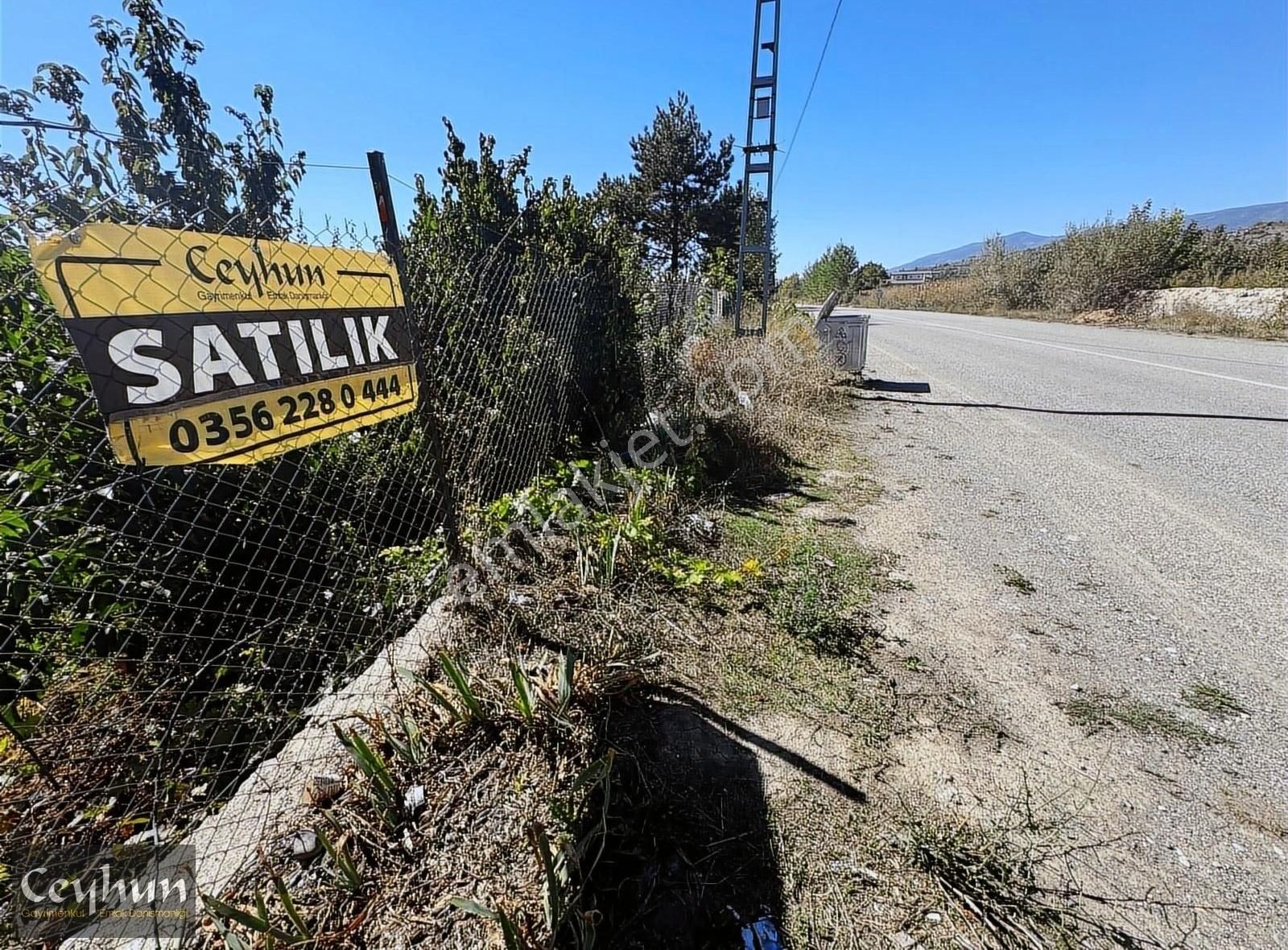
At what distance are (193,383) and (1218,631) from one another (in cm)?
463

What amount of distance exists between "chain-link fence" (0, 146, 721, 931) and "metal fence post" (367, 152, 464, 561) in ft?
0.05

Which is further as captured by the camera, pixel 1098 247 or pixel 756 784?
pixel 1098 247

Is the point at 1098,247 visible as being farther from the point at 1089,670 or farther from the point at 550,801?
the point at 550,801

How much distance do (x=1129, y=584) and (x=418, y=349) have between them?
14.0 ft

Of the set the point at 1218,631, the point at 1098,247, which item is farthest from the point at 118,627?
the point at 1098,247

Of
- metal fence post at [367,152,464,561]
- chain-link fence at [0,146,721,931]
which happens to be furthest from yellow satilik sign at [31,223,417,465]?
metal fence post at [367,152,464,561]

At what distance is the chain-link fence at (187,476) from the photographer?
55.6 inches

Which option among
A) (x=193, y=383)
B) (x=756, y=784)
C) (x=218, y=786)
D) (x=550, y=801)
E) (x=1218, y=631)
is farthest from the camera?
(x=1218, y=631)

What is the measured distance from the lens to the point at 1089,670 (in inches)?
94.7

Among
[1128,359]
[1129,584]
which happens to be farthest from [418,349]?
[1128,359]

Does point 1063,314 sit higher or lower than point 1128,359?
higher

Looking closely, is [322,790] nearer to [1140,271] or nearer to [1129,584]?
[1129,584]

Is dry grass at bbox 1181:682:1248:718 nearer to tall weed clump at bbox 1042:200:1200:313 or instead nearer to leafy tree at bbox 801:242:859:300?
tall weed clump at bbox 1042:200:1200:313

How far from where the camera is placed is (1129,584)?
3.03 metres
